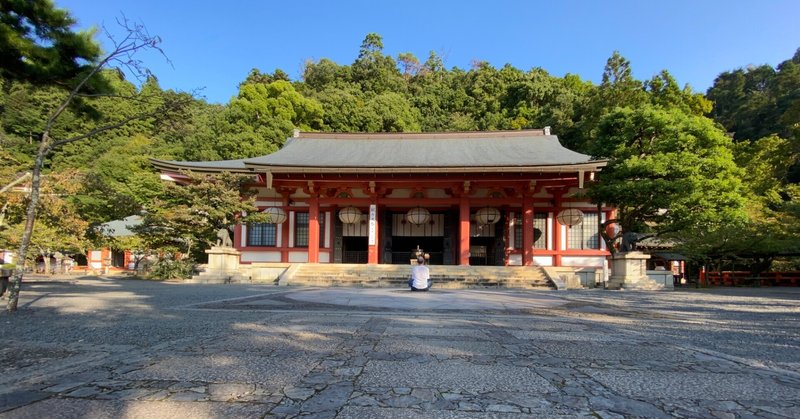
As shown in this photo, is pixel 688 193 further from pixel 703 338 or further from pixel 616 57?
pixel 616 57

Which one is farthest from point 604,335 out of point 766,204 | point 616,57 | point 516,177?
point 616,57

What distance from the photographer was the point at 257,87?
35.4m

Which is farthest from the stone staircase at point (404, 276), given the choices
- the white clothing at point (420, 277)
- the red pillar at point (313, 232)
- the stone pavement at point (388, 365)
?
the stone pavement at point (388, 365)

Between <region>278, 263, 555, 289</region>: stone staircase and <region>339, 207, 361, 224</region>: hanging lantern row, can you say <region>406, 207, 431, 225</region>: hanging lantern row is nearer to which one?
<region>339, 207, 361, 224</region>: hanging lantern row

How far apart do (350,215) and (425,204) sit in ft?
10.4

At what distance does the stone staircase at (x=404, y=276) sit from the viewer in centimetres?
1459

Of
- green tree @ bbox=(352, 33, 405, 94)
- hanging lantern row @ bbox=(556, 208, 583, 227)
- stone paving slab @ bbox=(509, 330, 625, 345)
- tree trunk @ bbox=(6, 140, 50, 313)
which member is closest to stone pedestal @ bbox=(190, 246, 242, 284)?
tree trunk @ bbox=(6, 140, 50, 313)

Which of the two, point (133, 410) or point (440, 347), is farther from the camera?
point (440, 347)

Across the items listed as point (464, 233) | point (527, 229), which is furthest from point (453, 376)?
point (527, 229)

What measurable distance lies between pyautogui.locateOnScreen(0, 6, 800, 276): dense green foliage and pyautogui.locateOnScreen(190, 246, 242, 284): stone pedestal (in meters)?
1.09

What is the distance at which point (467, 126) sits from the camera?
3934cm

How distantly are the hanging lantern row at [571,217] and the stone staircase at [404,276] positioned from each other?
9.85 ft

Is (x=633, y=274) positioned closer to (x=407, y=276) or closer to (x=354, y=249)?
(x=407, y=276)

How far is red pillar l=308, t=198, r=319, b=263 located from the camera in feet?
56.0
